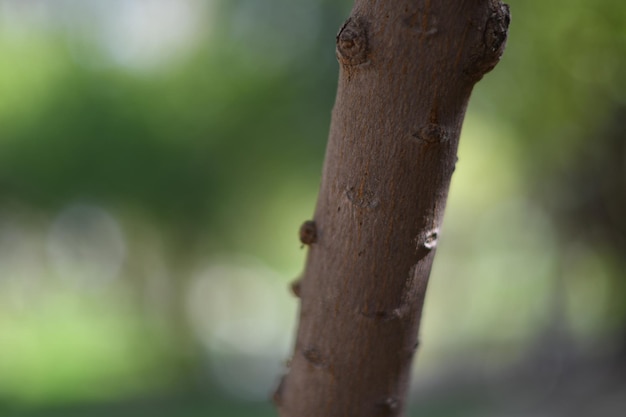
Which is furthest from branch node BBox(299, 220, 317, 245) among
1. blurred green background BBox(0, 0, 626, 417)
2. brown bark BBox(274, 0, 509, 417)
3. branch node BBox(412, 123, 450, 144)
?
blurred green background BBox(0, 0, 626, 417)

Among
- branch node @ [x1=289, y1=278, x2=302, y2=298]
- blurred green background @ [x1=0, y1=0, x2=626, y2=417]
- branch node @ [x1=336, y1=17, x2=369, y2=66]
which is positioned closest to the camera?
branch node @ [x1=336, y1=17, x2=369, y2=66]

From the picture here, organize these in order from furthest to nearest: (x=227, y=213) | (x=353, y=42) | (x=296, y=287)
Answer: (x=227, y=213), (x=296, y=287), (x=353, y=42)

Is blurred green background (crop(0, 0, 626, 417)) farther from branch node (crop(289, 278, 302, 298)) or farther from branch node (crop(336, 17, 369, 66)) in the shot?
branch node (crop(336, 17, 369, 66))

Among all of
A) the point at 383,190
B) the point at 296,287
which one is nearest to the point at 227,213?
the point at 296,287

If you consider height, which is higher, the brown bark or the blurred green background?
the blurred green background

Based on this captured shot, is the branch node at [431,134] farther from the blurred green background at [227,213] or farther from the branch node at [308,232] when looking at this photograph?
the blurred green background at [227,213]

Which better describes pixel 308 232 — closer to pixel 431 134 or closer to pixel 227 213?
pixel 431 134

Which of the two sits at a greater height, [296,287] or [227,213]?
[227,213]
